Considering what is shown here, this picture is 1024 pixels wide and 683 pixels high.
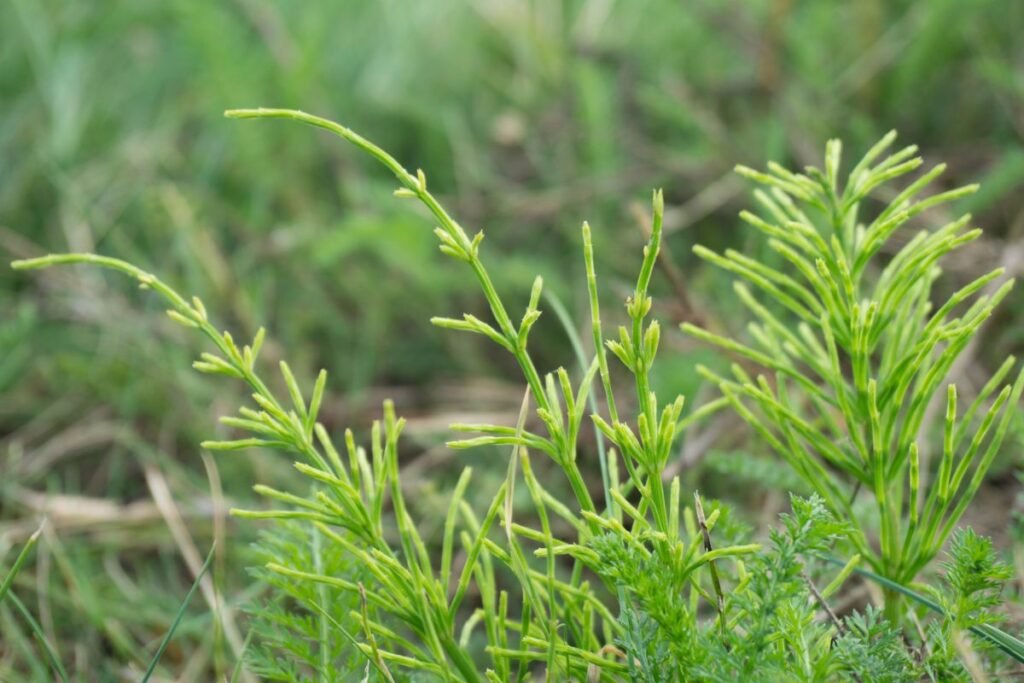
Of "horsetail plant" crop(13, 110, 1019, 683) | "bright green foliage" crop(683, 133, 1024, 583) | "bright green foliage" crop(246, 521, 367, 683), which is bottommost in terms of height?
"bright green foliage" crop(246, 521, 367, 683)

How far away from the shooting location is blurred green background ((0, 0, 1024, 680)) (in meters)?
1.88

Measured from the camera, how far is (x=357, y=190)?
2350 mm

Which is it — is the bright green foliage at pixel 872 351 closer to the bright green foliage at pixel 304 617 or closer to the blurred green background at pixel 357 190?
the bright green foliage at pixel 304 617

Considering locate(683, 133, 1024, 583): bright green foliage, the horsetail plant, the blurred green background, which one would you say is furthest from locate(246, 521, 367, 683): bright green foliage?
the blurred green background

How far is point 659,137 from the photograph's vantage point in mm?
2736

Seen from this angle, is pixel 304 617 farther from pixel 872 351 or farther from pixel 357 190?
pixel 357 190

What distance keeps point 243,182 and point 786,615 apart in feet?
7.20

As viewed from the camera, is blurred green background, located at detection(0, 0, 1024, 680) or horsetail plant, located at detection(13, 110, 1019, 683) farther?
blurred green background, located at detection(0, 0, 1024, 680)

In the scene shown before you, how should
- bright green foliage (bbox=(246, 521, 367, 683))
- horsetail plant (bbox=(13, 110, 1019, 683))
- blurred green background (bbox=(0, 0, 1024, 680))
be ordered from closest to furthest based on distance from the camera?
horsetail plant (bbox=(13, 110, 1019, 683)) < bright green foliage (bbox=(246, 521, 367, 683)) < blurred green background (bbox=(0, 0, 1024, 680))

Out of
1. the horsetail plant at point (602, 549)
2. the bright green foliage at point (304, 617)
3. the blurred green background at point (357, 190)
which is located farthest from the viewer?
the blurred green background at point (357, 190)

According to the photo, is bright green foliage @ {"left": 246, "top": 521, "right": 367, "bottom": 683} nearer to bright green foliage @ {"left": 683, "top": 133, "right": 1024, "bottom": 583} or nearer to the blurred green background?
bright green foliage @ {"left": 683, "top": 133, "right": 1024, "bottom": 583}

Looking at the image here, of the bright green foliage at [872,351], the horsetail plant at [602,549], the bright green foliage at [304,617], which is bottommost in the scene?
the bright green foliage at [304,617]

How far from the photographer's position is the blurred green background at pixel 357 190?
188 centimetres

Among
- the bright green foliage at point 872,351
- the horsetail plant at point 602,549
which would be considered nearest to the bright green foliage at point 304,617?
the horsetail plant at point 602,549
